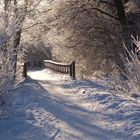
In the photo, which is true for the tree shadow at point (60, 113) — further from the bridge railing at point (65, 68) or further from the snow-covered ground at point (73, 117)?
the bridge railing at point (65, 68)

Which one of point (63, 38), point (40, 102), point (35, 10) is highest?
point (35, 10)

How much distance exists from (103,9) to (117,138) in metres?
16.7

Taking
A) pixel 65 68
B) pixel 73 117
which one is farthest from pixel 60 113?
pixel 65 68

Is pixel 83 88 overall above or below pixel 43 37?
below

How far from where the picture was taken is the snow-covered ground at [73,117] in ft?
31.9

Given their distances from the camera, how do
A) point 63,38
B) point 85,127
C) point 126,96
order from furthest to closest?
point 63,38 < point 126,96 < point 85,127

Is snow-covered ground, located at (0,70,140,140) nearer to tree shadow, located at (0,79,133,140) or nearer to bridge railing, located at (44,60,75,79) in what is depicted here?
tree shadow, located at (0,79,133,140)

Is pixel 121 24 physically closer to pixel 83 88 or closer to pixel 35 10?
pixel 35 10

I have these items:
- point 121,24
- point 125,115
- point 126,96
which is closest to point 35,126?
point 125,115

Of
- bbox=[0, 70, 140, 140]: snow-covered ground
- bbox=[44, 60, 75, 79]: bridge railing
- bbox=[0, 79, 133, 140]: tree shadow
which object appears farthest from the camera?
bbox=[44, 60, 75, 79]: bridge railing

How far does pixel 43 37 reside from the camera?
2694 centimetres

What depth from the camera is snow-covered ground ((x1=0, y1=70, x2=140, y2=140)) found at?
971cm

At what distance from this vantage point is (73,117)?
11742 millimetres

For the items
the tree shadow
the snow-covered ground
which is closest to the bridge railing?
the tree shadow
